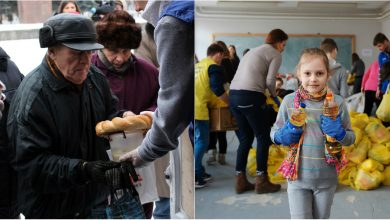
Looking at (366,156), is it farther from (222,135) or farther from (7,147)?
(7,147)

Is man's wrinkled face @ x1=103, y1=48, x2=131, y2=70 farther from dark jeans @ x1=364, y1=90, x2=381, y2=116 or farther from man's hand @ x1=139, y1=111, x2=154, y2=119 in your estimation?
dark jeans @ x1=364, y1=90, x2=381, y2=116

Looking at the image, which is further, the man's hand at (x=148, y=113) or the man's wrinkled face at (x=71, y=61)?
the man's hand at (x=148, y=113)

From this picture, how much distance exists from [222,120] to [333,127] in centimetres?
45

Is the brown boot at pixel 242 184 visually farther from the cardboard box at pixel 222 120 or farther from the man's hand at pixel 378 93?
the man's hand at pixel 378 93

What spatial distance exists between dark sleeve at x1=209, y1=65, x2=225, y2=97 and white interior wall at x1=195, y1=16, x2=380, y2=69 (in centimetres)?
8

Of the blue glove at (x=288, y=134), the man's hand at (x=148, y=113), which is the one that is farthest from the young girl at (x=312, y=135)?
the man's hand at (x=148, y=113)

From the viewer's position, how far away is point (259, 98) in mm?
1825

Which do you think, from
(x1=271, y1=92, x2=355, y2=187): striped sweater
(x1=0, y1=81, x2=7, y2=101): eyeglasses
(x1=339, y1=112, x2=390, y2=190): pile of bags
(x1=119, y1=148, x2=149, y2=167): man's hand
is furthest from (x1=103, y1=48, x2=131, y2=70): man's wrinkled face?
(x1=339, y1=112, x2=390, y2=190): pile of bags

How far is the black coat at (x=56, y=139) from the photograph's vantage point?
1664 mm

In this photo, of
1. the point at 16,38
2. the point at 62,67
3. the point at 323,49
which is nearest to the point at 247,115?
the point at 323,49

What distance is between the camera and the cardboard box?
1855 millimetres

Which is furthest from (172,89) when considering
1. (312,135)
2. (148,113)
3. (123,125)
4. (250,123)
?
(312,135)

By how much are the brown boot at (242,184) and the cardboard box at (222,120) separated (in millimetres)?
209

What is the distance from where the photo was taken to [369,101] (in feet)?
6.08
